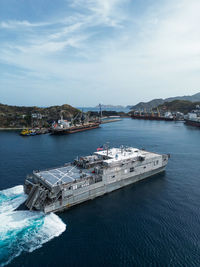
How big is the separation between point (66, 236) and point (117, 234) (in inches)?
374

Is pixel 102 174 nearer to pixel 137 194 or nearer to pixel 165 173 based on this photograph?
pixel 137 194

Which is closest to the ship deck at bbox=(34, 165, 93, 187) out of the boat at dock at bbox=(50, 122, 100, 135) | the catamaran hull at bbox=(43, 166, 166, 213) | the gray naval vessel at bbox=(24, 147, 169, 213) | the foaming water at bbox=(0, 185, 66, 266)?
the gray naval vessel at bbox=(24, 147, 169, 213)

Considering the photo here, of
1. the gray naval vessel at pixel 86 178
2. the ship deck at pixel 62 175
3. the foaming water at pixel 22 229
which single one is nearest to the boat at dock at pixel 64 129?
the gray naval vessel at pixel 86 178

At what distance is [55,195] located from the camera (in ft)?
127

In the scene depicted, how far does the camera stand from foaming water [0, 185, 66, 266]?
1158 inches

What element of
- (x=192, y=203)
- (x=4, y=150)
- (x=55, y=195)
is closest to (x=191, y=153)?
(x=192, y=203)

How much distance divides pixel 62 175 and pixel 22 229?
15.6m

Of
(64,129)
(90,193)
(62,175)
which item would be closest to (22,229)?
(62,175)

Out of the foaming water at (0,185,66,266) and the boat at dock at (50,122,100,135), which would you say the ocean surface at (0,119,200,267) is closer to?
the foaming water at (0,185,66,266)

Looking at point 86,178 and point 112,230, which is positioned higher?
point 86,178

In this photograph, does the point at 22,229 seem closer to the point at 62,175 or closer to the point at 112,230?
the point at 62,175

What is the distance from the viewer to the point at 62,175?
46.5 m

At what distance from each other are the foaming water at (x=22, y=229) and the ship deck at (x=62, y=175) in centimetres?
722

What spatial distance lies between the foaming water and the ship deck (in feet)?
23.7
